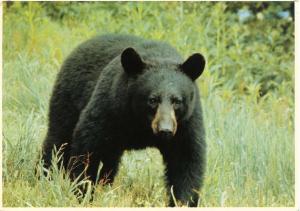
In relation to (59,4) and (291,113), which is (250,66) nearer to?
(291,113)

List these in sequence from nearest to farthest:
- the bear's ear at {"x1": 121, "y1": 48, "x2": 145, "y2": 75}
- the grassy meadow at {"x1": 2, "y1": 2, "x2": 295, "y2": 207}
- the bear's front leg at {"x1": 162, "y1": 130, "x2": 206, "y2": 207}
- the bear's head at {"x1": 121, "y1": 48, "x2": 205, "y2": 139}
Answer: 1. the bear's head at {"x1": 121, "y1": 48, "x2": 205, "y2": 139}
2. the bear's ear at {"x1": 121, "y1": 48, "x2": 145, "y2": 75}
3. the bear's front leg at {"x1": 162, "y1": 130, "x2": 206, "y2": 207}
4. the grassy meadow at {"x1": 2, "y1": 2, "x2": 295, "y2": 207}

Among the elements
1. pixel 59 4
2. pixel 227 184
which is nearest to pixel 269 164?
pixel 227 184

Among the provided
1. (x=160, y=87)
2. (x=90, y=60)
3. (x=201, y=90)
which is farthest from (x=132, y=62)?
(x=201, y=90)

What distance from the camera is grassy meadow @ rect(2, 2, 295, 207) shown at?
6391 millimetres

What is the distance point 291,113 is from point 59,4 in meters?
3.69

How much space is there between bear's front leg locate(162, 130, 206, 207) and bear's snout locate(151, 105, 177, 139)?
0.51 m

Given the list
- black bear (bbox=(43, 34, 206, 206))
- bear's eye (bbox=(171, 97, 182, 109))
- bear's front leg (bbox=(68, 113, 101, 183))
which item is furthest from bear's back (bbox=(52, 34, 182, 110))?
bear's eye (bbox=(171, 97, 182, 109))

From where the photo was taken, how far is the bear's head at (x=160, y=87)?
228 inches

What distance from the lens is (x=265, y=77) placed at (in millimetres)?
11602

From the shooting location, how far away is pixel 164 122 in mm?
5547

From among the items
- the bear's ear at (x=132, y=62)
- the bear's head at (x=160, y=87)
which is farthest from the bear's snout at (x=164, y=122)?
the bear's ear at (x=132, y=62)

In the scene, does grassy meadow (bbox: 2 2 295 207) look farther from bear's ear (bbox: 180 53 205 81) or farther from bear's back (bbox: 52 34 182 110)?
bear's ear (bbox: 180 53 205 81)

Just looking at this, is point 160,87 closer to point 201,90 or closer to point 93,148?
point 93,148

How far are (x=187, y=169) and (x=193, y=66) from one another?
2.81 ft
